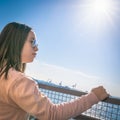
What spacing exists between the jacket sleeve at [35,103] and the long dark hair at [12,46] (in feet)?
0.49

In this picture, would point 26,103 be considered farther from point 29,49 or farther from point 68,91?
point 68,91

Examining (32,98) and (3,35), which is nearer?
(32,98)

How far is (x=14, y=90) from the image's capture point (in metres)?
1.14

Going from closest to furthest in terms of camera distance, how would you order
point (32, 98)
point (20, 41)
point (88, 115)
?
point (32, 98), point (20, 41), point (88, 115)

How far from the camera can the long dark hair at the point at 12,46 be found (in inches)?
49.0

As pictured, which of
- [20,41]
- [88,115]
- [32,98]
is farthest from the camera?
[88,115]

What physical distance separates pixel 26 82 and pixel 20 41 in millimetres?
248

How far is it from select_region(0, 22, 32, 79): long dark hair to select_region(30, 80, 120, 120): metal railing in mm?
850

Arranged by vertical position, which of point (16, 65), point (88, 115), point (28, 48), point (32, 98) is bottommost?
point (88, 115)

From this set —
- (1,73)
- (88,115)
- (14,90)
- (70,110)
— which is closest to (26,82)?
(14,90)

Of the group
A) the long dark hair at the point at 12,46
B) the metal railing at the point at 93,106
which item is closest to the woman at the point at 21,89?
the long dark hair at the point at 12,46

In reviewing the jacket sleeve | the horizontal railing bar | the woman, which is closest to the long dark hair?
the woman

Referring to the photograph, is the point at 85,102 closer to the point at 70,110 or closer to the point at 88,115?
the point at 70,110

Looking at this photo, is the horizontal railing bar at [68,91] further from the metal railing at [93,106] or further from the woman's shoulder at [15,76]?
the woman's shoulder at [15,76]
